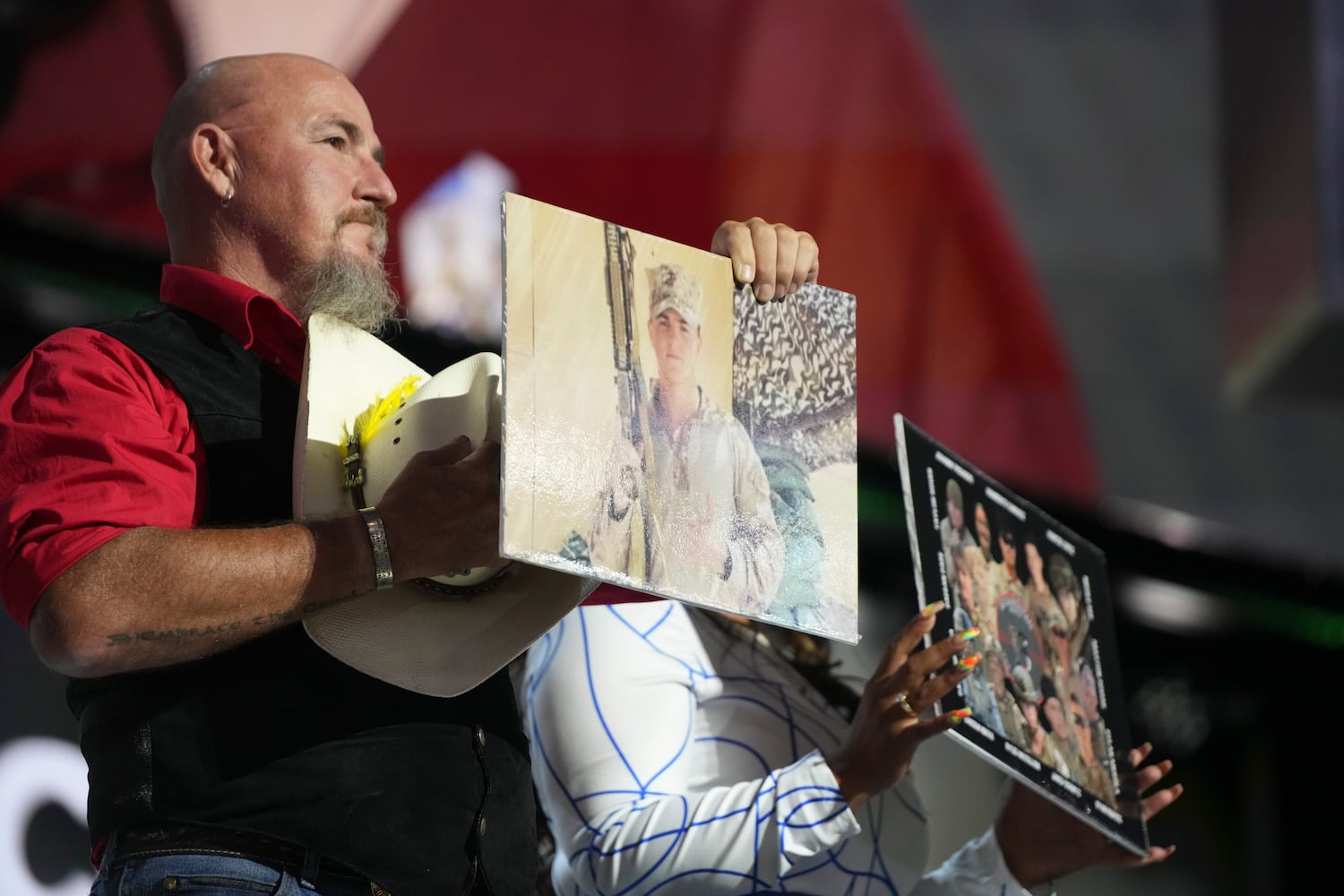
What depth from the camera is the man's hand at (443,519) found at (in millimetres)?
1330

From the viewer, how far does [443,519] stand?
1329mm

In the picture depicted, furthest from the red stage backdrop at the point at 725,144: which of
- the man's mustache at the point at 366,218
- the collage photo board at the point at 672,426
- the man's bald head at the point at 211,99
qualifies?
the collage photo board at the point at 672,426

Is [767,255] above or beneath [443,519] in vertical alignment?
above

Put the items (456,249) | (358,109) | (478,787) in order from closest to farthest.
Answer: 1. (478,787)
2. (358,109)
3. (456,249)

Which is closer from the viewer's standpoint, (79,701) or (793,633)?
(79,701)

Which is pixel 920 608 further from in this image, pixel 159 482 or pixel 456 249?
pixel 456 249

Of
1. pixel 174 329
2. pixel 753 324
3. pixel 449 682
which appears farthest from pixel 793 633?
pixel 174 329

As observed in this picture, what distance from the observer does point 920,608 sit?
1.67 m

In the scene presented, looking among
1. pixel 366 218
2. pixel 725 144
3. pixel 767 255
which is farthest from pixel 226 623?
pixel 725 144

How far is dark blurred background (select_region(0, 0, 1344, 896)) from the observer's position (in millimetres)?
2768

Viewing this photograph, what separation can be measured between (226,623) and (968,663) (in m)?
0.79

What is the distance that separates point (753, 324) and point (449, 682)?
1.61ft

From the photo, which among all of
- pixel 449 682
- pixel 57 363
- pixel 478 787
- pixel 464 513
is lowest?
pixel 478 787

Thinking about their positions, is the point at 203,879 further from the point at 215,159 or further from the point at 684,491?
the point at 215,159
